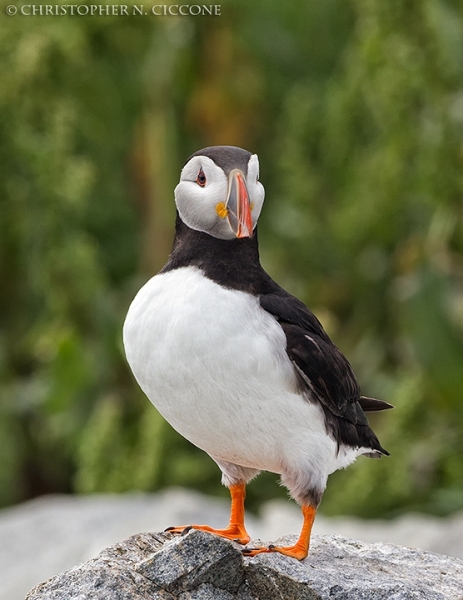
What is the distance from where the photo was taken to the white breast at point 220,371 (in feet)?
12.3

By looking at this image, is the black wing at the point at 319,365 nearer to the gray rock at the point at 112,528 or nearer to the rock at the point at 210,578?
the rock at the point at 210,578

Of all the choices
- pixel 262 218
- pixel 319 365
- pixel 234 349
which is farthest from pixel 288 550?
pixel 262 218

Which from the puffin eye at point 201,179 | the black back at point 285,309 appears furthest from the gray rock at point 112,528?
the puffin eye at point 201,179

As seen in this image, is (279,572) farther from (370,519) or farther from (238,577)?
(370,519)

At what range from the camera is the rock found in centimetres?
368

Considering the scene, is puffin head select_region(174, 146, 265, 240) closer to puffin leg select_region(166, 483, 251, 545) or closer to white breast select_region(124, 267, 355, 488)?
white breast select_region(124, 267, 355, 488)

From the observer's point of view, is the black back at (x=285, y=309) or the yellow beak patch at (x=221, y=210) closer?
the yellow beak patch at (x=221, y=210)

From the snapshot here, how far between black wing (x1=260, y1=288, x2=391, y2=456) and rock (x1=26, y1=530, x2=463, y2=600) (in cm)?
56

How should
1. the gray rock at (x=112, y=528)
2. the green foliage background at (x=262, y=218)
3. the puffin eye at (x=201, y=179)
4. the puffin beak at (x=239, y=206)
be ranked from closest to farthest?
1. the puffin beak at (x=239, y=206)
2. the puffin eye at (x=201, y=179)
3. the gray rock at (x=112, y=528)
4. the green foliage background at (x=262, y=218)

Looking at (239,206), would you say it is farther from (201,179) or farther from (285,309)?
(285,309)

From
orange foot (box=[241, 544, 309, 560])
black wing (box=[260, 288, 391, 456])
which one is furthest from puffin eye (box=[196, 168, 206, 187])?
orange foot (box=[241, 544, 309, 560])

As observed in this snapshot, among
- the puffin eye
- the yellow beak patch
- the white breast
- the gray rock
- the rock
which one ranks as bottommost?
the gray rock

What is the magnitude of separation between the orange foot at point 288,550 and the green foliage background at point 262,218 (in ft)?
14.8

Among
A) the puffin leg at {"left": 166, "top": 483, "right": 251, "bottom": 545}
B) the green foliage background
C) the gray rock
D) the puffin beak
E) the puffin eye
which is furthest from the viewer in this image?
the green foliage background
